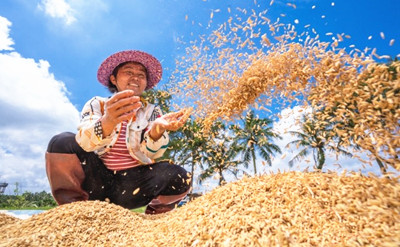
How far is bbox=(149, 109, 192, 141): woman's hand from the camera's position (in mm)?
3459

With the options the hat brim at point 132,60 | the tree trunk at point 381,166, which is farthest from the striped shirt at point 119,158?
the tree trunk at point 381,166

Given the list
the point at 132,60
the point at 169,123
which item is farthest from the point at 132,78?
Result: the point at 169,123

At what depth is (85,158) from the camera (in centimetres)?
384

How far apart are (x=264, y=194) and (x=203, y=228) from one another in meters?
0.58

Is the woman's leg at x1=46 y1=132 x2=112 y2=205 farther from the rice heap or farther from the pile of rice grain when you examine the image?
the pile of rice grain

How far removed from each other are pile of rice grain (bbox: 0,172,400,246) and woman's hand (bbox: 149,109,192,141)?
1.14m

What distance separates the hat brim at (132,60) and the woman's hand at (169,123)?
1.09m

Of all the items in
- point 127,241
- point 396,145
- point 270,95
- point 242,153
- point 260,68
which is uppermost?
point 242,153

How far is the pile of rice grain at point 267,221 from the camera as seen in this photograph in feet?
5.49

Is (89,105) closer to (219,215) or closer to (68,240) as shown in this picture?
(68,240)

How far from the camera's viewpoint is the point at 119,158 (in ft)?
13.1

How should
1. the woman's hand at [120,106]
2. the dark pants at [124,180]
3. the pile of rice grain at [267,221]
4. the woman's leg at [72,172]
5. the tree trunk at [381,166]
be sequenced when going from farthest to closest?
the dark pants at [124,180]
the woman's leg at [72,172]
the woman's hand at [120,106]
the tree trunk at [381,166]
the pile of rice grain at [267,221]

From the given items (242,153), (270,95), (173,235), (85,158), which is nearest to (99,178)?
(85,158)

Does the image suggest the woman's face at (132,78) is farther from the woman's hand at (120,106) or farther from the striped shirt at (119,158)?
the woman's hand at (120,106)
